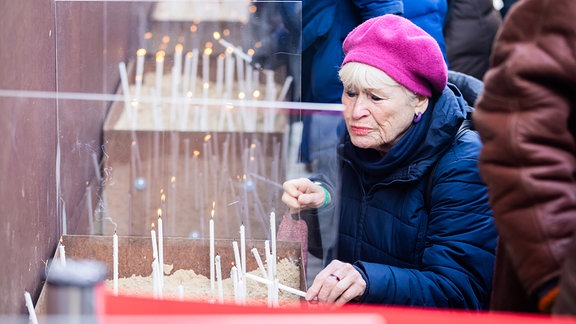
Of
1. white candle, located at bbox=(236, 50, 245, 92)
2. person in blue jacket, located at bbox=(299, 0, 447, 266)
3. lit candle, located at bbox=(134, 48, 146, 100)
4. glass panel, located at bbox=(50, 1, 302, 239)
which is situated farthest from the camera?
white candle, located at bbox=(236, 50, 245, 92)

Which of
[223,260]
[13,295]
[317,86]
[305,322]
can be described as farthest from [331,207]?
[305,322]

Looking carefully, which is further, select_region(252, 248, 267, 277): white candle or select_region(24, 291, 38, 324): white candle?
select_region(252, 248, 267, 277): white candle

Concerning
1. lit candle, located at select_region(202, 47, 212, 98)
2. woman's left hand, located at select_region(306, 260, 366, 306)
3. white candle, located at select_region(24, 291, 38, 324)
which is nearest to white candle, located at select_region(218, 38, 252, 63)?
lit candle, located at select_region(202, 47, 212, 98)

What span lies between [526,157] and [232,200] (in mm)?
2232

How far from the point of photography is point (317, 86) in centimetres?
441

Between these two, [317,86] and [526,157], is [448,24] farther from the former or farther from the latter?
[526,157]

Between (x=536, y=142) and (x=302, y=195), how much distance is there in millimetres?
1646

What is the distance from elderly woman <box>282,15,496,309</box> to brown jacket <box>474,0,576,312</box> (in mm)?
1004

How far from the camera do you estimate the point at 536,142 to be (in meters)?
1.95

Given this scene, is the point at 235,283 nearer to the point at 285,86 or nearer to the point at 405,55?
the point at 405,55

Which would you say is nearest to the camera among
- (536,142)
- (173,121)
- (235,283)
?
(536,142)

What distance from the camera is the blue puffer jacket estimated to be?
120 inches

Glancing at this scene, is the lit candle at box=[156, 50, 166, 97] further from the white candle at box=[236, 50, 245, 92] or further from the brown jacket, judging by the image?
the brown jacket

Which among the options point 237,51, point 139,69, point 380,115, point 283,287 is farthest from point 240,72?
point 283,287
